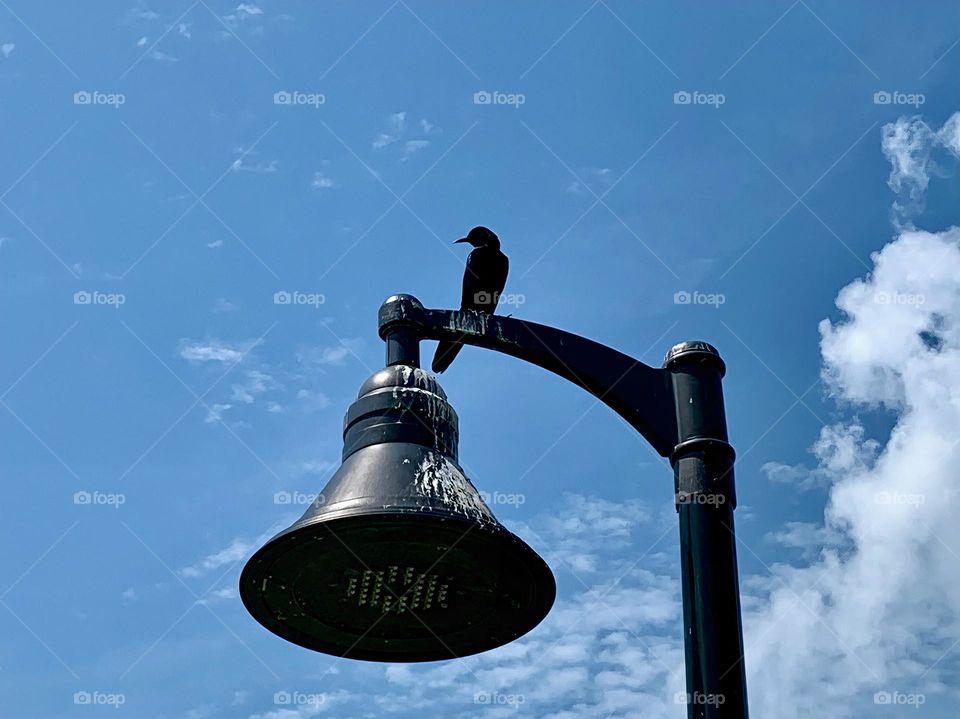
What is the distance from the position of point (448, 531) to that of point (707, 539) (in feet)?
2.27

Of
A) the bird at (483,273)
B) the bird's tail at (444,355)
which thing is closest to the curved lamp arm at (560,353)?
the bird's tail at (444,355)

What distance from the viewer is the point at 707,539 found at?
2.94 meters

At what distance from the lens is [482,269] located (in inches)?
180

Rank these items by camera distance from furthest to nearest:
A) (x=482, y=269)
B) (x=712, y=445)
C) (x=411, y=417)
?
(x=482, y=269), (x=411, y=417), (x=712, y=445)

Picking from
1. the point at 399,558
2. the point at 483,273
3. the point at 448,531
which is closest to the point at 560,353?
the point at 448,531

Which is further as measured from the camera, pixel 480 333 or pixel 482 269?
pixel 482 269

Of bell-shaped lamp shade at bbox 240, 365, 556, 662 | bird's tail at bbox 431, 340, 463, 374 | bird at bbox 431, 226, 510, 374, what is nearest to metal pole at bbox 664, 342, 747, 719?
bell-shaped lamp shade at bbox 240, 365, 556, 662

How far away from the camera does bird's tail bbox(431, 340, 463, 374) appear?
4.05 m

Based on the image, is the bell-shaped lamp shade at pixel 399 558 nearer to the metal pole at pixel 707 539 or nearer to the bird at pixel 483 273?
the metal pole at pixel 707 539

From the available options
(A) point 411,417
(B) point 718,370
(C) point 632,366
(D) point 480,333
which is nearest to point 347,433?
(A) point 411,417

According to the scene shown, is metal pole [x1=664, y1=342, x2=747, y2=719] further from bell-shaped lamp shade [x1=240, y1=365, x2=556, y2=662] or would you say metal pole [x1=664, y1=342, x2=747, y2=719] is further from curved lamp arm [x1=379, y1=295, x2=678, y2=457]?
bell-shaped lamp shade [x1=240, y1=365, x2=556, y2=662]

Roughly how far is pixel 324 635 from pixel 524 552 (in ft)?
2.28

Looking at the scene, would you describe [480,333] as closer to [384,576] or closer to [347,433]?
[347,433]

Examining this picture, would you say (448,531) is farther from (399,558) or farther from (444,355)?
(444,355)
